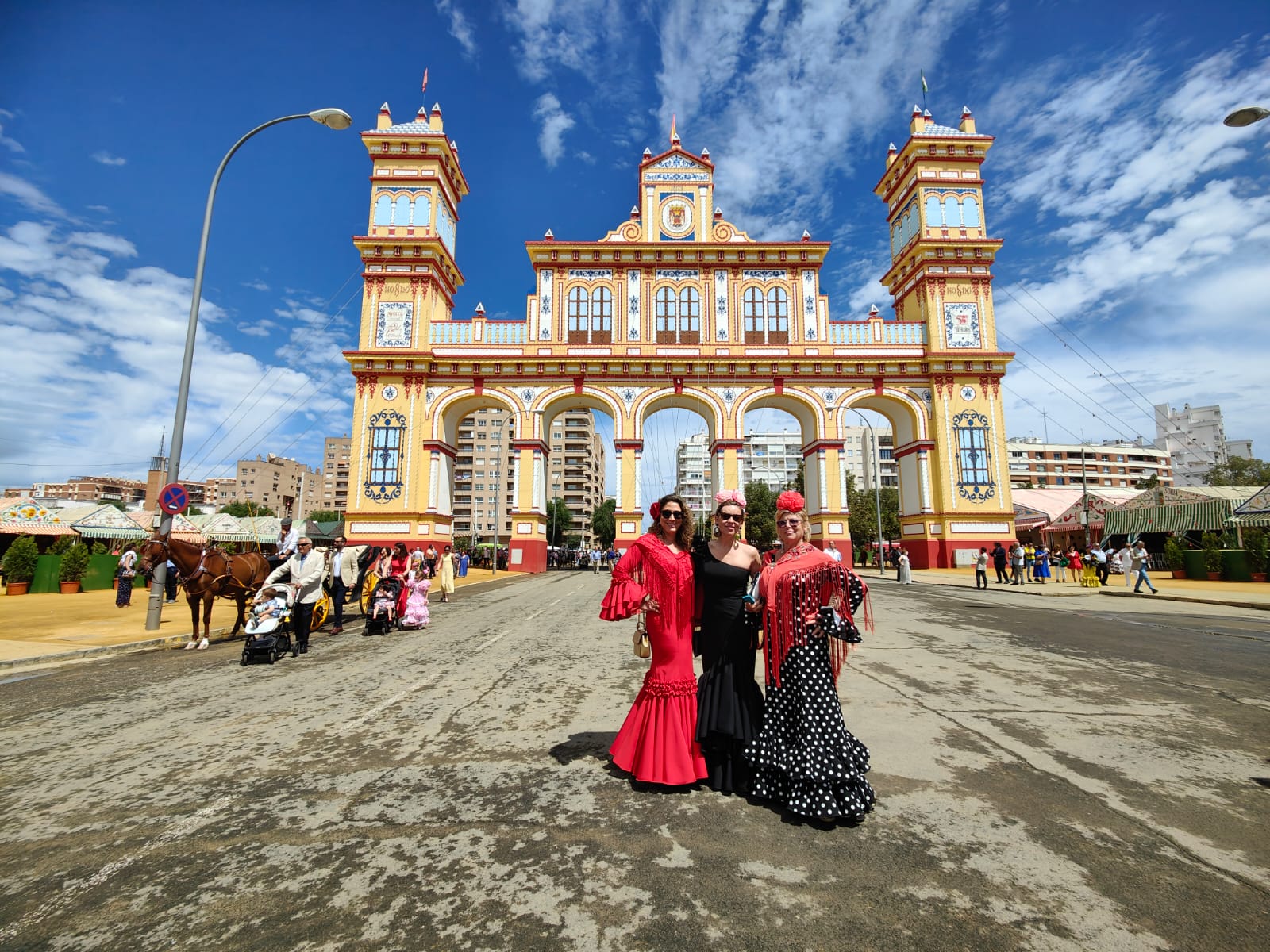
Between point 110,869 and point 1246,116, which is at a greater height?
point 1246,116

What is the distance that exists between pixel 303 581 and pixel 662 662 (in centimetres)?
629

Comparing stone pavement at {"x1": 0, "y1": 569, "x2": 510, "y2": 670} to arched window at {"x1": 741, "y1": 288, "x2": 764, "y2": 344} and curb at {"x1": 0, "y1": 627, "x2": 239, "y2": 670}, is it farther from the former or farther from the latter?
arched window at {"x1": 741, "y1": 288, "x2": 764, "y2": 344}

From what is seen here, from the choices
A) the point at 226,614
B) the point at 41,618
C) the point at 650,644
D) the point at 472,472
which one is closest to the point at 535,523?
the point at 226,614

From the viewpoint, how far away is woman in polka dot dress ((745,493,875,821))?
3.07 meters

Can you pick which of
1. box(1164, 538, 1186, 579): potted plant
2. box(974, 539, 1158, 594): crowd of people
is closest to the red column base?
box(974, 539, 1158, 594): crowd of people

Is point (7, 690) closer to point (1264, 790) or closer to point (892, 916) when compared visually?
point (892, 916)

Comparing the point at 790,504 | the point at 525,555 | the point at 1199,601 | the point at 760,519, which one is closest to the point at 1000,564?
the point at 1199,601

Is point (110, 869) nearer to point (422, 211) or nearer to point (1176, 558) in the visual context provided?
point (422, 211)

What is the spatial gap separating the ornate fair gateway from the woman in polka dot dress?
23.1m

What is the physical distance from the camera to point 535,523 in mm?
27000

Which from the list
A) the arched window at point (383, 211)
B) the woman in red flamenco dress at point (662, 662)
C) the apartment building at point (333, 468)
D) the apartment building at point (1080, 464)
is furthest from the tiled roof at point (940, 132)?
the apartment building at point (333, 468)

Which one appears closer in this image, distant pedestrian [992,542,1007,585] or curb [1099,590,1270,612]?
curb [1099,590,1270,612]

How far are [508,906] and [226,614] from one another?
1301 cm

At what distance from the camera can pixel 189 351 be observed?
9914mm
